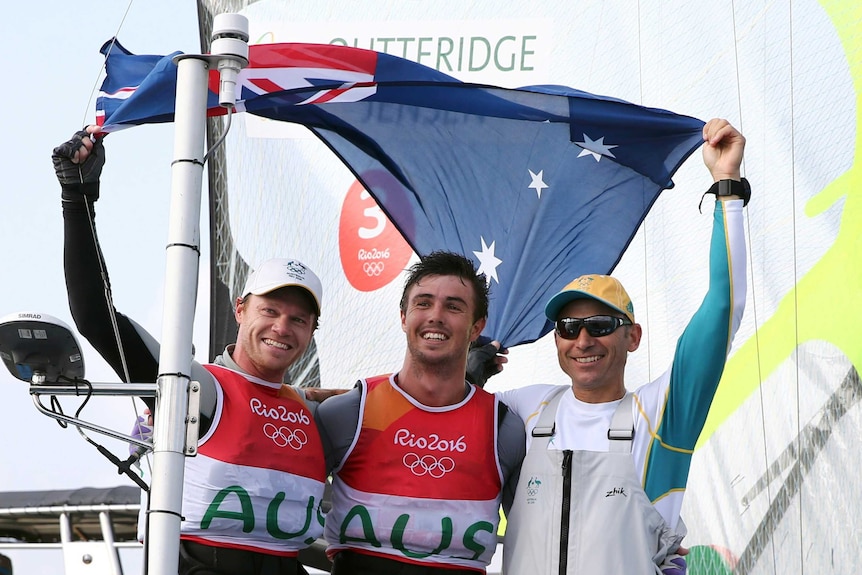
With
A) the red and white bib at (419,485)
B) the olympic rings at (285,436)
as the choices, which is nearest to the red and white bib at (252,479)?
the olympic rings at (285,436)

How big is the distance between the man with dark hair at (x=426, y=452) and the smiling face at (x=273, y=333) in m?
0.20

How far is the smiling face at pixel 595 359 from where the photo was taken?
273cm

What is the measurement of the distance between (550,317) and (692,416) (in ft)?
1.29

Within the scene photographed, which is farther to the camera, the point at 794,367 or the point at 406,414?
the point at 794,367

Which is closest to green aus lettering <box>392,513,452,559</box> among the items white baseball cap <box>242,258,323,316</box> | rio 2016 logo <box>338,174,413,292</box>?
white baseball cap <box>242,258,323,316</box>

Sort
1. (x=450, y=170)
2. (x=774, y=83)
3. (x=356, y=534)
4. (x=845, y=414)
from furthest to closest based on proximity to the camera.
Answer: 1. (x=774, y=83)
2. (x=845, y=414)
3. (x=450, y=170)
4. (x=356, y=534)

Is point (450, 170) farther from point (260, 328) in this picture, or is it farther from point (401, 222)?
point (260, 328)

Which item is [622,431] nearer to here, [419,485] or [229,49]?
[419,485]

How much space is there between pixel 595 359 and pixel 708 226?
256cm

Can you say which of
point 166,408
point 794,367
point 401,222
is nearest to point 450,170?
point 401,222

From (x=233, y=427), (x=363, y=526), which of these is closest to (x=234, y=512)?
(x=233, y=427)

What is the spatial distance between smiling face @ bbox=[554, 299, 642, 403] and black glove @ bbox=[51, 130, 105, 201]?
3.42 ft

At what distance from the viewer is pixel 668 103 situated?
5418 mm

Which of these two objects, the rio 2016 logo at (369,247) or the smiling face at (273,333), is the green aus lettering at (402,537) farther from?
the rio 2016 logo at (369,247)
